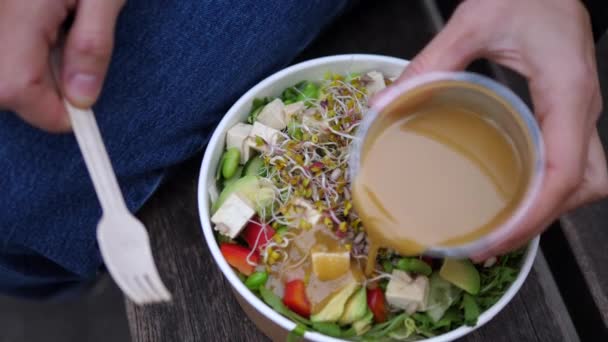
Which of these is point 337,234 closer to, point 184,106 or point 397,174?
point 397,174

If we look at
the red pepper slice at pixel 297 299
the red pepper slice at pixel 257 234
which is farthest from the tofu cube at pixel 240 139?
the red pepper slice at pixel 297 299

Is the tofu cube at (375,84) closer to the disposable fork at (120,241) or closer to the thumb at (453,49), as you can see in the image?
the thumb at (453,49)

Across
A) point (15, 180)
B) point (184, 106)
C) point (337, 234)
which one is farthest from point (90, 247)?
point (337, 234)

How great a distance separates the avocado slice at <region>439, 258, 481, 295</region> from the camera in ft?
2.88

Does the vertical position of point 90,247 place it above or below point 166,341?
above

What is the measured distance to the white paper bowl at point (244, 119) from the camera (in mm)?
844

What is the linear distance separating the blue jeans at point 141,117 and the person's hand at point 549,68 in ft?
1.13

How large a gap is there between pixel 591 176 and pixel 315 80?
0.48 m

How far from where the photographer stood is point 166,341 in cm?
105

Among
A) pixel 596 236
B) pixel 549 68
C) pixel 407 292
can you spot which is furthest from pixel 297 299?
pixel 596 236

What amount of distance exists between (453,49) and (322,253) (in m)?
0.35

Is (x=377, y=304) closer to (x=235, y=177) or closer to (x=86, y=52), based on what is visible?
(x=235, y=177)

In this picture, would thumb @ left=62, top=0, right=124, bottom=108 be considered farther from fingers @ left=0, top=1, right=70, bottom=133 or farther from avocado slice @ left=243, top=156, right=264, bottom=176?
avocado slice @ left=243, top=156, right=264, bottom=176

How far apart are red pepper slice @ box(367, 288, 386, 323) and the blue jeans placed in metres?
0.43
